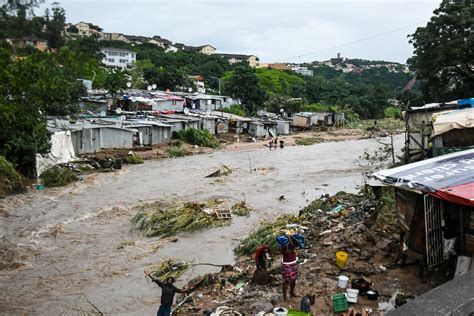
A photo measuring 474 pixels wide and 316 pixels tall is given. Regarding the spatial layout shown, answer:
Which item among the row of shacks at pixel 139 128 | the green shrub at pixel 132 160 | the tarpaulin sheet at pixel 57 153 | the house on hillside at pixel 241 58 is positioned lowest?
the green shrub at pixel 132 160

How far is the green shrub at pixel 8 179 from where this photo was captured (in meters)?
18.4

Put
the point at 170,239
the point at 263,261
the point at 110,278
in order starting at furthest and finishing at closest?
1. the point at 170,239
2. the point at 110,278
3. the point at 263,261

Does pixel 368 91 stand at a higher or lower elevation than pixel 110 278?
higher

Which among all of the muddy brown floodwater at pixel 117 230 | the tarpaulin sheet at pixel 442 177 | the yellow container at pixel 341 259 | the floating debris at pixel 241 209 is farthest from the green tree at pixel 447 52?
the yellow container at pixel 341 259

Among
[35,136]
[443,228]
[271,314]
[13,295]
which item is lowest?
[13,295]

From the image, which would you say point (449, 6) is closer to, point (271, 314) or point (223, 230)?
point (223, 230)

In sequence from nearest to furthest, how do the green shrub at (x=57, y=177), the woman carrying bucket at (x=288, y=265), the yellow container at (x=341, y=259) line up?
1. the woman carrying bucket at (x=288, y=265)
2. the yellow container at (x=341, y=259)
3. the green shrub at (x=57, y=177)

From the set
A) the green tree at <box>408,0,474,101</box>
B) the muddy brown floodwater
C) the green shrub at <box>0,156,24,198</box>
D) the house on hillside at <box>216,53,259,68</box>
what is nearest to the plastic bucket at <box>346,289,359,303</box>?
the muddy brown floodwater

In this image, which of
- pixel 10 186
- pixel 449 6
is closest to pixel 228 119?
pixel 449 6

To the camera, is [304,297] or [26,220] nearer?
[304,297]

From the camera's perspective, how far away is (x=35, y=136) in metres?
20.5

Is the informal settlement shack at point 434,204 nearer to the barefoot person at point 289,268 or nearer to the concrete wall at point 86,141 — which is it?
the barefoot person at point 289,268

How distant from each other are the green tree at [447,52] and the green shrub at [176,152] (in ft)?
53.5

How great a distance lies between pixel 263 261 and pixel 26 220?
1083 cm
